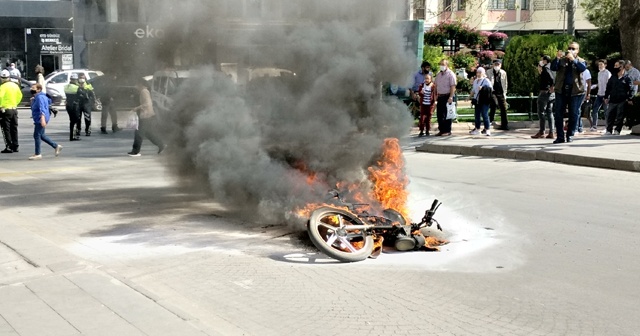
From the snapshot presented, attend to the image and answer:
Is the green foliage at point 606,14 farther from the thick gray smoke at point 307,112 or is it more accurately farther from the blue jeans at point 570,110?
the thick gray smoke at point 307,112

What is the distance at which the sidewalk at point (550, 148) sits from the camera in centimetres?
1180

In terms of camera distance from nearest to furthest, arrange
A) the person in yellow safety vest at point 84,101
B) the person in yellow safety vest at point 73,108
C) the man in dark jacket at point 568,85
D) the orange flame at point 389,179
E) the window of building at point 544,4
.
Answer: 1. the orange flame at point 389,179
2. the man in dark jacket at point 568,85
3. the person in yellow safety vest at point 84,101
4. the person in yellow safety vest at point 73,108
5. the window of building at point 544,4

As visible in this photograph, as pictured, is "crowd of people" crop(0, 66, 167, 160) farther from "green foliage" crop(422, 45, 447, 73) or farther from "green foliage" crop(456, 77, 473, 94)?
"green foliage" crop(456, 77, 473, 94)

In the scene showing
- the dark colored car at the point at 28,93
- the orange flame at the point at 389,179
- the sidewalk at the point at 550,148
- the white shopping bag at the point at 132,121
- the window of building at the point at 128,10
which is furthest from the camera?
the dark colored car at the point at 28,93

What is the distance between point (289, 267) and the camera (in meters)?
5.98

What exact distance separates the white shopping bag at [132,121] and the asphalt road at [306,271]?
2246 mm

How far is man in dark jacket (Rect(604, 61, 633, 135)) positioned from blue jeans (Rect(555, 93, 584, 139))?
5.29 feet

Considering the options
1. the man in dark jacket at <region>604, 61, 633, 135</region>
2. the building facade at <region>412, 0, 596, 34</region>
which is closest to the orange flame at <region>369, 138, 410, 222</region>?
the man in dark jacket at <region>604, 61, 633, 135</region>

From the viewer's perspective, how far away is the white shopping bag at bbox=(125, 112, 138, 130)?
11.6 meters

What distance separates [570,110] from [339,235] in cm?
931

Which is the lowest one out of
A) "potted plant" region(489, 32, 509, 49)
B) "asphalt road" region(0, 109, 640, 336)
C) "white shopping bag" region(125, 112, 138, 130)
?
"asphalt road" region(0, 109, 640, 336)

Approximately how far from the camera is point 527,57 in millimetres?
20078

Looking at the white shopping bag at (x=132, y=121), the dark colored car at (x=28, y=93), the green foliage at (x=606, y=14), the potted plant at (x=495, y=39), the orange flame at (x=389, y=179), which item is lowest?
the orange flame at (x=389, y=179)

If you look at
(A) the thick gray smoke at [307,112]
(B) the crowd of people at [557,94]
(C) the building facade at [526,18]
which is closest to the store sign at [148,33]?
(A) the thick gray smoke at [307,112]
